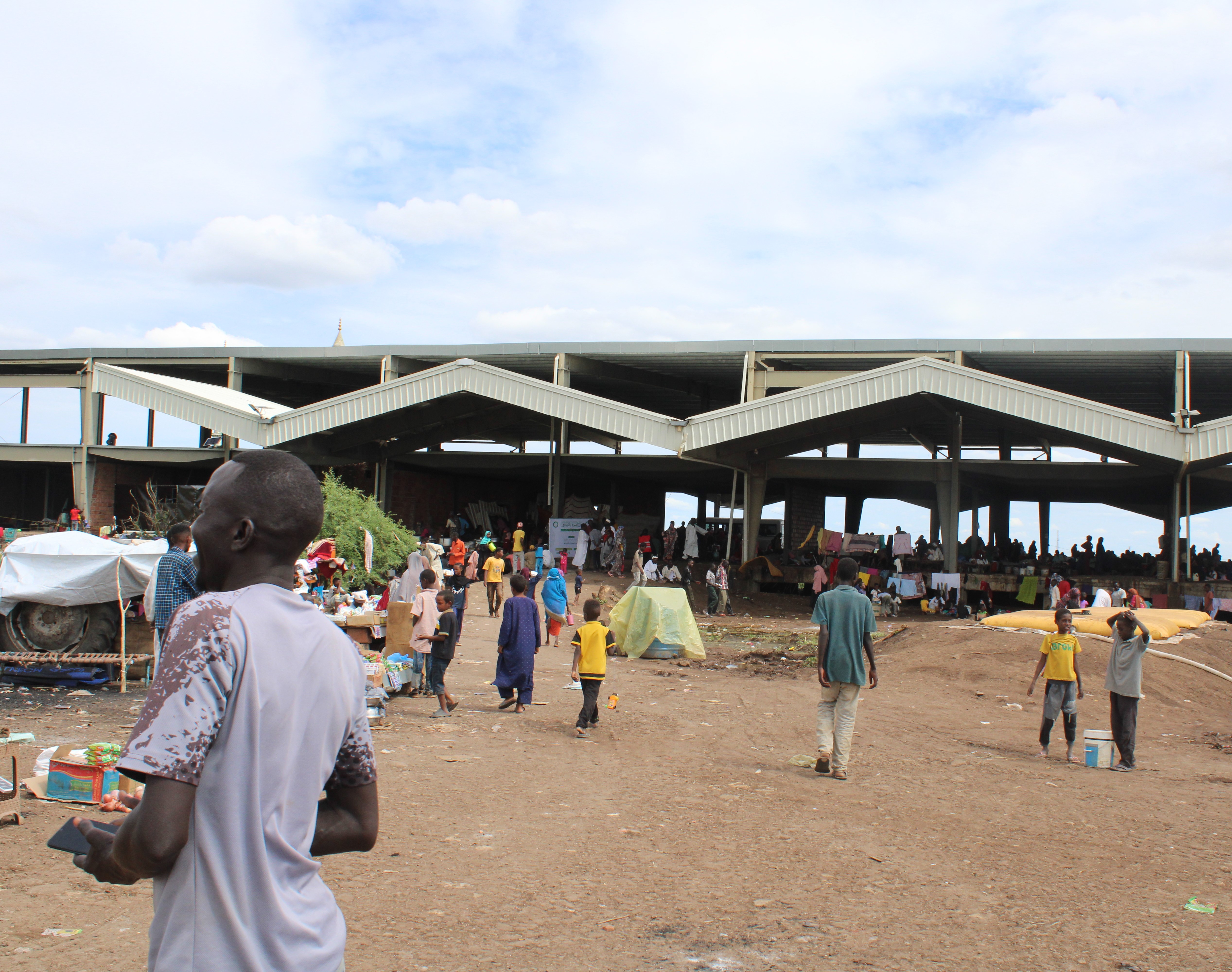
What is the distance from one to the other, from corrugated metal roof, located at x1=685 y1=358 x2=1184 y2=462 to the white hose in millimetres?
7848

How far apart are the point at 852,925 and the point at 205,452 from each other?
30.1 meters

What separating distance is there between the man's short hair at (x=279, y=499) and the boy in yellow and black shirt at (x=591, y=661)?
7.43 meters

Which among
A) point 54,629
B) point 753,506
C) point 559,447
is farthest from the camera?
point 559,447

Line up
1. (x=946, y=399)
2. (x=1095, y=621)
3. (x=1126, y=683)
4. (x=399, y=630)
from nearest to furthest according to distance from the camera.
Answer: (x=1126, y=683) → (x=399, y=630) → (x=1095, y=621) → (x=946, y=399)

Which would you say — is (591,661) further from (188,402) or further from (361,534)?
(188,402)

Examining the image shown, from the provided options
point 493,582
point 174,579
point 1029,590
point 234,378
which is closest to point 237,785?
point 174,579

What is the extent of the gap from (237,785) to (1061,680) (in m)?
9.65

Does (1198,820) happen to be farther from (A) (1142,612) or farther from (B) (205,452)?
(B) (205,452)

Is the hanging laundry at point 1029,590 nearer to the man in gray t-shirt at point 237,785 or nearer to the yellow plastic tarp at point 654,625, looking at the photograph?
the yellow plastic tarp at point 654,625

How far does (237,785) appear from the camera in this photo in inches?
71.9

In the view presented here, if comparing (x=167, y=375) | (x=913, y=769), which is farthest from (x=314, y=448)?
(x=913, y=769)

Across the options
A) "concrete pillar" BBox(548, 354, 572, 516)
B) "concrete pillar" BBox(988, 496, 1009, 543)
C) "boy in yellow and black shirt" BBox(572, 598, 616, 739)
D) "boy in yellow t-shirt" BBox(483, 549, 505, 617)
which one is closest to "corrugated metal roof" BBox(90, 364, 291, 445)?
"concrete pillar" BBox(548, 354, 572, 516)

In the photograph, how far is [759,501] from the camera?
96.5ft

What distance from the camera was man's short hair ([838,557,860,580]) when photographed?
8352 mm
